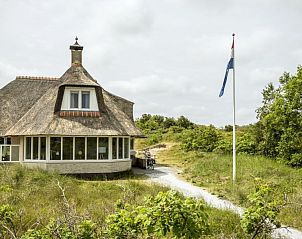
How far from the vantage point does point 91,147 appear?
22406 millimetres

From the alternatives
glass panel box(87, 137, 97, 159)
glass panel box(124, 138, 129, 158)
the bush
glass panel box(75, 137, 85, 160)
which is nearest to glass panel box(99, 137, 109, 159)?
glass panel box(87, 137, 97, 159)

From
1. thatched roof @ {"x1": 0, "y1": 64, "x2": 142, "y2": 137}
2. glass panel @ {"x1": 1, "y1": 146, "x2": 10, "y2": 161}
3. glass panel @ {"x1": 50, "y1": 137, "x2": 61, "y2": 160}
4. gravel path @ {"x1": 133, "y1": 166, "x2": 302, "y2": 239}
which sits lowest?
gravel path @ {"x1": 133, "y1": 166, "x2": 302, "y2": 239}

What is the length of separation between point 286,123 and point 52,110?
14.5m

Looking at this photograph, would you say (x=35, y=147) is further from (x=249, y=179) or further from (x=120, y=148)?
(x=249, y=179)

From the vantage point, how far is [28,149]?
75.1 ft

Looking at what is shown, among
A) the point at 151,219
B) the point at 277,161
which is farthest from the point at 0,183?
the point at 277,161

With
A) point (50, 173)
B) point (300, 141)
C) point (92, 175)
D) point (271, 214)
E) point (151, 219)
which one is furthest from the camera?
point (300, 141)

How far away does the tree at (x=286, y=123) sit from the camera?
79.6 feet

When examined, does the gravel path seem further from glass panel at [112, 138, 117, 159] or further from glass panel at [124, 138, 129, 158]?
glass panel at [112, 138, 117, 159]

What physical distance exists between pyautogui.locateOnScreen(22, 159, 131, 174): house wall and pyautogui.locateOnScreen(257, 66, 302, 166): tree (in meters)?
10.4

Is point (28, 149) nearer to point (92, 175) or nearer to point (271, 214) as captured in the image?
point (92, 175)

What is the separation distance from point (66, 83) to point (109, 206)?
11.2m

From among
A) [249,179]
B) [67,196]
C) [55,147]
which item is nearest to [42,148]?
[55,147]

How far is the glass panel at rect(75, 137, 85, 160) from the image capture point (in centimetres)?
2217
